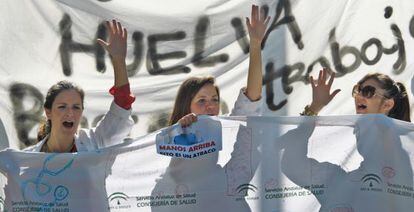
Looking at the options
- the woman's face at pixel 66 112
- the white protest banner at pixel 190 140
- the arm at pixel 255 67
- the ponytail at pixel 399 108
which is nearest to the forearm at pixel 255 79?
the arm at pixel 255 67

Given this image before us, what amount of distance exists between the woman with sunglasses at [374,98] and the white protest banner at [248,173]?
28 cm

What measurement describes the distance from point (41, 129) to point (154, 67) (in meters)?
0.90

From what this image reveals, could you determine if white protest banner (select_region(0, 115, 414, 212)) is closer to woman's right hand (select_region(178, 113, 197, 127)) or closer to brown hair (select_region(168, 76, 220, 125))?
woman's right hand (select_region(178, 113, 197, 127))

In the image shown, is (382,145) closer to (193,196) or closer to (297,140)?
(297,140)

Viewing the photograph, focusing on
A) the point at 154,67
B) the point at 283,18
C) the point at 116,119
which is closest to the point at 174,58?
the point at 154,67

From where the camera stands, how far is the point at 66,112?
4.29 metres

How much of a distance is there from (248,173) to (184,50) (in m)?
1.25

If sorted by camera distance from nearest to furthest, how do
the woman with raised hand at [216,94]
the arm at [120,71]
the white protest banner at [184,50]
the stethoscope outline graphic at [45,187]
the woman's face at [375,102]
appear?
the stethoscope outline graphic at [45,187] → the arm at [120,71] → the woman with raised hand at [216,94] → the woman's face at [375,102] → the white protest banner at [184,50]

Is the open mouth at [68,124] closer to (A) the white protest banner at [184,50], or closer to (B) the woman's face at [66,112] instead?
(B) the woman's face at [66,112]

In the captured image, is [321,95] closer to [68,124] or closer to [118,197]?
[118,197]

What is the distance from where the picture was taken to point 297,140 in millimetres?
4254

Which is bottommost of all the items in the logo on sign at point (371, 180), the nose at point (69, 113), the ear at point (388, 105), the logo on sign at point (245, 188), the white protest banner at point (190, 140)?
the logo on sign at point (371, 180)

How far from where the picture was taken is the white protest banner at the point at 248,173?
162 inches

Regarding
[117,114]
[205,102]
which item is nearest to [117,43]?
[117,114]
